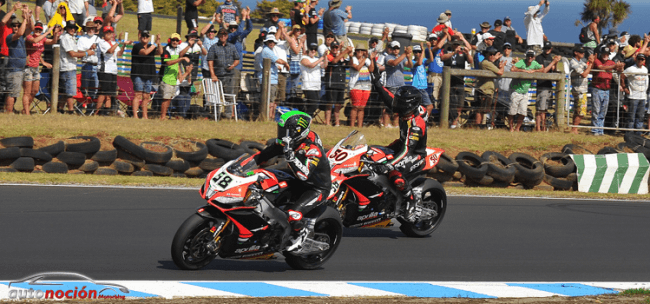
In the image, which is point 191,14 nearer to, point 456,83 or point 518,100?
point 456,83

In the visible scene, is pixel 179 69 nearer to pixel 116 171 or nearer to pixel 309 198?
pixel 116 171

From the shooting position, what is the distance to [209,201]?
6363mm

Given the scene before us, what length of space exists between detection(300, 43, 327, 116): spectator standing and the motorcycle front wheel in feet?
30.1

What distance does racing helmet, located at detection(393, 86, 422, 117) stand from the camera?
8766 millimetres

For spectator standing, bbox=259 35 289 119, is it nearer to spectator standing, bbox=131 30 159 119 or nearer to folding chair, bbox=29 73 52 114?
spectator standing, bbox=131 30 159 119

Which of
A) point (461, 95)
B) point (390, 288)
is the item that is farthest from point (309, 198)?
point (461, 95)

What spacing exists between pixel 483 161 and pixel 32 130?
7957mm

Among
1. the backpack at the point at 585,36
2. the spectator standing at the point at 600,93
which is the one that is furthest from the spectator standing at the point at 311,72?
the backpack at the point at 585,36

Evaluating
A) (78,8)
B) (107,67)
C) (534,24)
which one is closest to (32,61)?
(107,67)

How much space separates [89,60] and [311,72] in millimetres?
4539

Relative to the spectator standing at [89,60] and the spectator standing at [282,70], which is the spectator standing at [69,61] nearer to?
the spectator standing at [89,60]

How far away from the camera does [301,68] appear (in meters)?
16.4

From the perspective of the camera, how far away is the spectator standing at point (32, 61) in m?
14.9

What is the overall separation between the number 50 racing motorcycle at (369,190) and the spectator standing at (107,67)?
8.64 metres
